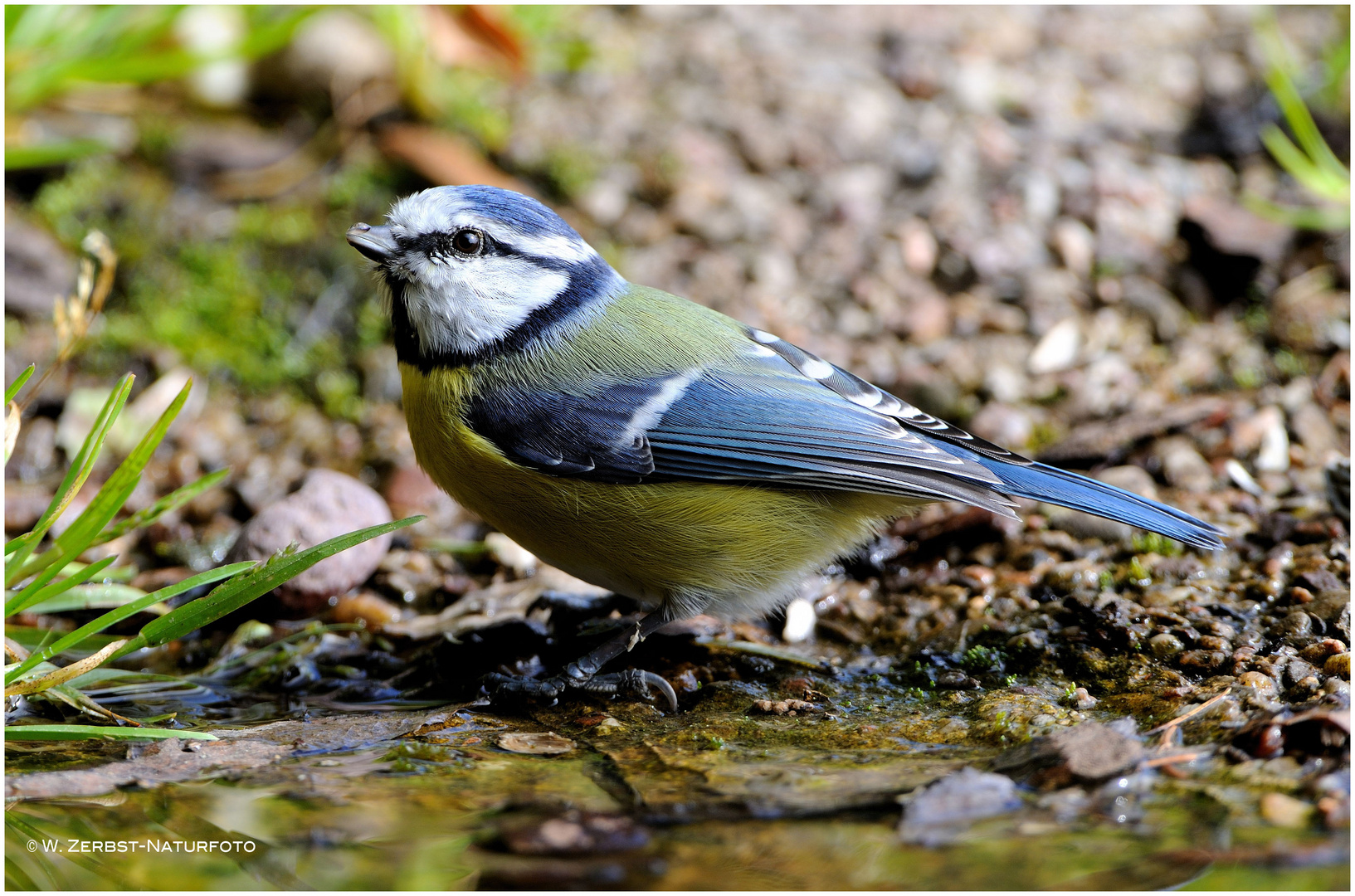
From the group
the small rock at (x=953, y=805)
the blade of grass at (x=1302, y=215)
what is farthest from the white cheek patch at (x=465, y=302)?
the blade of grass at (x=1302, y=215)

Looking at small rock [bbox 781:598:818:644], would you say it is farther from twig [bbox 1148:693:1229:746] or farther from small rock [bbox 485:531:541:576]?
twig [bbox 1148:693:1229:746]

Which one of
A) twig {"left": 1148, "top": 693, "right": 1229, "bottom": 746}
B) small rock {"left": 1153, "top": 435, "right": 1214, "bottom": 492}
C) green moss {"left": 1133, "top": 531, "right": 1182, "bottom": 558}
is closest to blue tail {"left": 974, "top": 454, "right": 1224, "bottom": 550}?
green moss {"left": 1133, "top": 531, "right": 1182, "bottom": 558}

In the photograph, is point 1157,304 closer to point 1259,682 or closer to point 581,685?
point 1259,682

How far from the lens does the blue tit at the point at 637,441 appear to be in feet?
9.46

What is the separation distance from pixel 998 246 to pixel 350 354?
111 inches

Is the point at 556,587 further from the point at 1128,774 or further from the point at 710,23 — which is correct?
the point at 710,23

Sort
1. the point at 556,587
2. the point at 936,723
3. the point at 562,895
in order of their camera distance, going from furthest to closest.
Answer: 1. the point at 556,587
2. the point at 936,723
3. the point at 562,895

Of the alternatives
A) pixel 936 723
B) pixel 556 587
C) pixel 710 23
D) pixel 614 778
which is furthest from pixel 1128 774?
pixel 710 23

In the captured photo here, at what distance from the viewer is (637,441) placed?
9.55 feet

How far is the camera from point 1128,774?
1956 mm

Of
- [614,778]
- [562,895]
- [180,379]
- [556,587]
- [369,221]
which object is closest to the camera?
[562,895]

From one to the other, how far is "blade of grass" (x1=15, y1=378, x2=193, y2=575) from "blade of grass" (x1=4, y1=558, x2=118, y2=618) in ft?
0.14

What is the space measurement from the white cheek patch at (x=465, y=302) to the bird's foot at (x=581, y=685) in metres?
0.93

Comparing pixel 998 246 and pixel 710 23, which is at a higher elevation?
pixel 710 23
